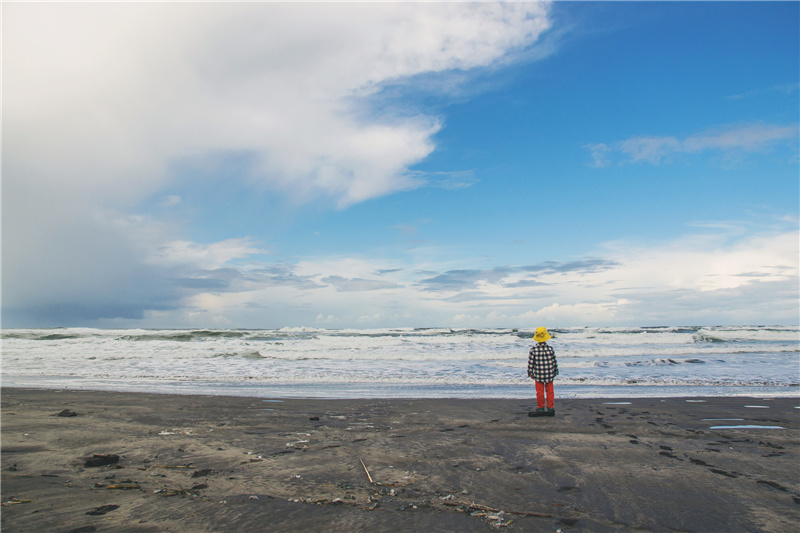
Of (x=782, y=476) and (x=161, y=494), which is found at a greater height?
(x=161, y=494)

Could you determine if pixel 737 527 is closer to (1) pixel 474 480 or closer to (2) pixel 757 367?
(1) pixel 474 480

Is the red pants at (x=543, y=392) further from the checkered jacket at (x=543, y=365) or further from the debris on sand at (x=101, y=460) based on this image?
the debris on sand at (x=101, y=460)

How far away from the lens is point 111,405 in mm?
9742

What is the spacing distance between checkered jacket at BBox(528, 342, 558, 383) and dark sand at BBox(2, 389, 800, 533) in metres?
0.97

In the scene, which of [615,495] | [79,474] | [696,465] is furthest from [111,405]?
[696,465]

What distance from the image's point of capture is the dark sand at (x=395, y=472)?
362cm

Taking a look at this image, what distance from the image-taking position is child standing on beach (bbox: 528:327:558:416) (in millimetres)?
9234

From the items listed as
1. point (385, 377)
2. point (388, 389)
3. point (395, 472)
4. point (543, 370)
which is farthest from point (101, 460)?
point (385, 377)

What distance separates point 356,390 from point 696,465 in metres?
9.58

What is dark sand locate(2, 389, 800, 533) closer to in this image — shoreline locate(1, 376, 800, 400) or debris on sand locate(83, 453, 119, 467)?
debris on sand locate(83, 453, 119, 467)

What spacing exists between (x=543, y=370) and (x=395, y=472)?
554cm

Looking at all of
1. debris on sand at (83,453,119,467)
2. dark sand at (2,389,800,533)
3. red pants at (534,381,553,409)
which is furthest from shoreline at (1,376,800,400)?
debris on sand at (83,453,119,467)

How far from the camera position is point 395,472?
4.85 meters

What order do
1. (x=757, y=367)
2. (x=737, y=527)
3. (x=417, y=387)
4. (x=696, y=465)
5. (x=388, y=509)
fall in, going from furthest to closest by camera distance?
1. (x=757, y=367)
2. (x=417, y=387)
3. (x=696, y=465)
4. (x=388, y=509)
5. (x=737, y=527)
